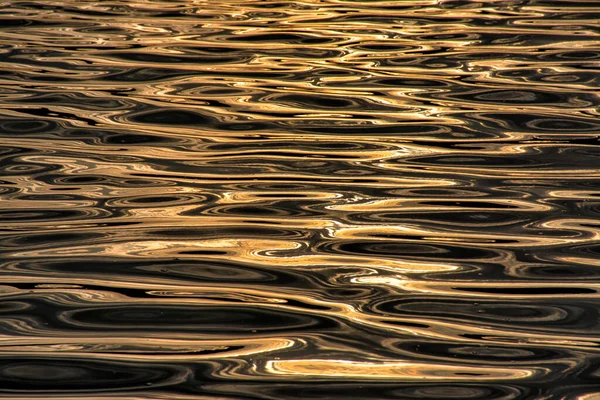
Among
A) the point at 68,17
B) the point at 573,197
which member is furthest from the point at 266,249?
the point at 68,17

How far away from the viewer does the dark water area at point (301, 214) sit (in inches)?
64.2

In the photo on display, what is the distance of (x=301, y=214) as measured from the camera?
2354 mm

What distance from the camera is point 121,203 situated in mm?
2443

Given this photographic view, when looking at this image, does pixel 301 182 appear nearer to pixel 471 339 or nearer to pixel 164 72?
pixel 471 339

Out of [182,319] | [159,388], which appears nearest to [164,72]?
[182,319]

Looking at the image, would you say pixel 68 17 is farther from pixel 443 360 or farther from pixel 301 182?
pixel 443 360

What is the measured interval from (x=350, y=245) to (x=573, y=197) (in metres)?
0.64

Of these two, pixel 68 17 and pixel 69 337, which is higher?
pixel 68 17

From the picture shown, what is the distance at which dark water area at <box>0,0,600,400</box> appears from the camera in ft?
5.35

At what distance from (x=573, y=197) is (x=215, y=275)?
3.14 feet

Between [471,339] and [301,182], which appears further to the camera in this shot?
[301,182]

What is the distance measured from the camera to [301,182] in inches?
102

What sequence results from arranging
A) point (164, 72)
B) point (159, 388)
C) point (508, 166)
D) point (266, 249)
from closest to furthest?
point (159, 388), point (266, 249), point (508, 166), point (164, 72)

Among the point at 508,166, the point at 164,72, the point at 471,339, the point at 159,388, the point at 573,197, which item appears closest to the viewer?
the point at 159,388
